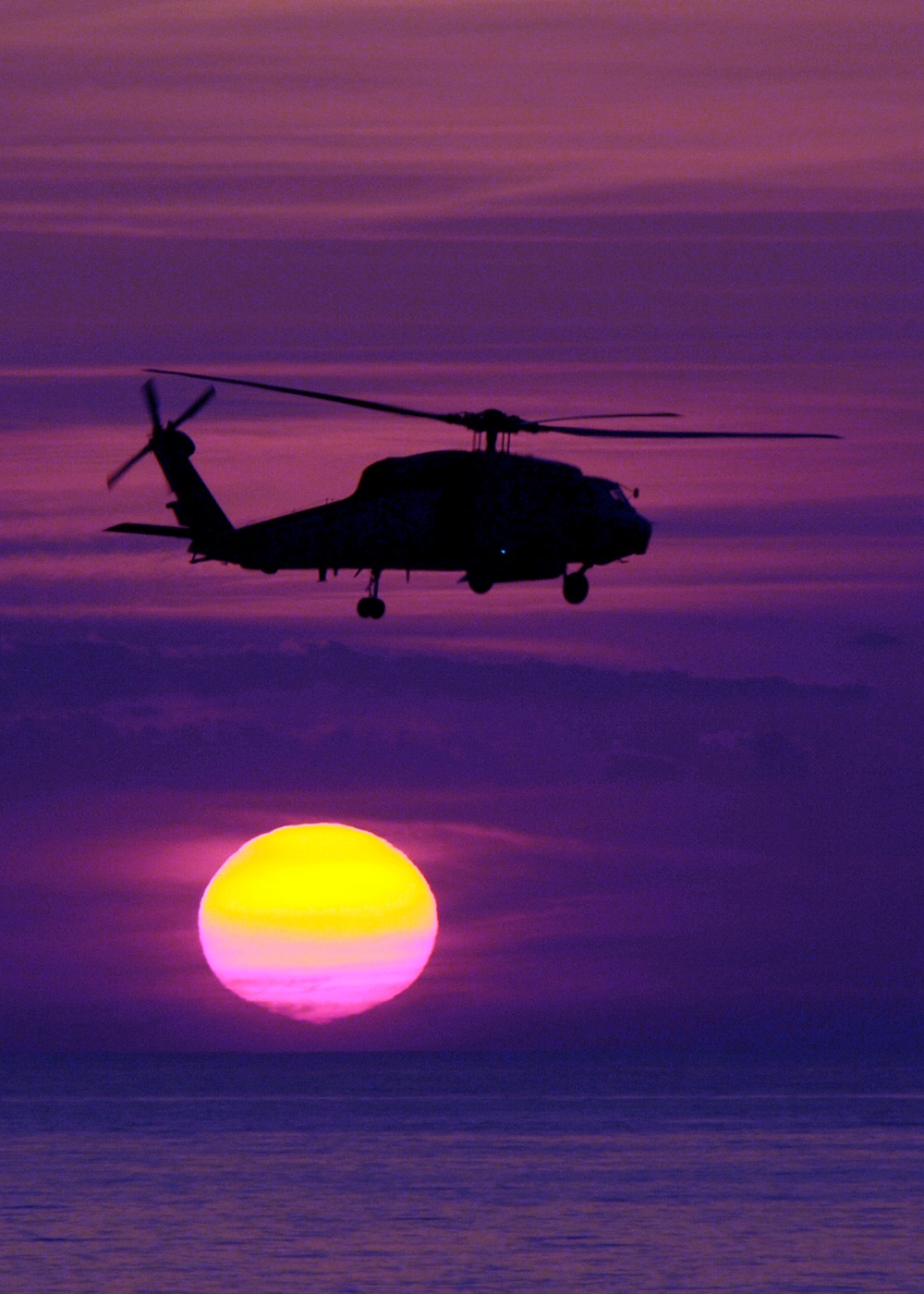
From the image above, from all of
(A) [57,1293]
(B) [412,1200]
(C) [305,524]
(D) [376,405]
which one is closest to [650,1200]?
(B) [412,1200]

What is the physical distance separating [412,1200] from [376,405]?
122006 millimetres

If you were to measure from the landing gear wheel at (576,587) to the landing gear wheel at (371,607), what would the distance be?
5.83 m

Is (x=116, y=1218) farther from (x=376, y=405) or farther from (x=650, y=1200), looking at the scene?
(x=376, y=405)

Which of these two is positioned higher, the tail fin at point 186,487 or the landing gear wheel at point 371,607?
the tail fin at point 186,487

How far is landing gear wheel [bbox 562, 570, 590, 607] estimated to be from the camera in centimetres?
8147

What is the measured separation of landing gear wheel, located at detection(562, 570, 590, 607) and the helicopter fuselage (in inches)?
16.6

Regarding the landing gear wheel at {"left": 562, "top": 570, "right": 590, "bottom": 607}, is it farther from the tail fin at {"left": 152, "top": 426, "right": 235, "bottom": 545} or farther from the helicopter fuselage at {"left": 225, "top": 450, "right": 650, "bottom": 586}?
the tail fin at {"left": 152, "top": 426, "right": 235, "bottom": 545}

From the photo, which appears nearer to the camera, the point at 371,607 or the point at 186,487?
the point at 371,607

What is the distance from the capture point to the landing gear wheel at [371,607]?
8225 centimetres

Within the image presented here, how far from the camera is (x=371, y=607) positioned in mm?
82750

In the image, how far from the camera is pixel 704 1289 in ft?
451

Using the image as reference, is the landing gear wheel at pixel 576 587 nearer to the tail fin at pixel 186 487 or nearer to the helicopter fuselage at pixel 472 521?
the helicopter fuselage at pixel 472 521

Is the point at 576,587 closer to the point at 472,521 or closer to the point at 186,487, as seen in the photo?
the point at 472,521

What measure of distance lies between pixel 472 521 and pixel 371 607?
4125 millimetres
